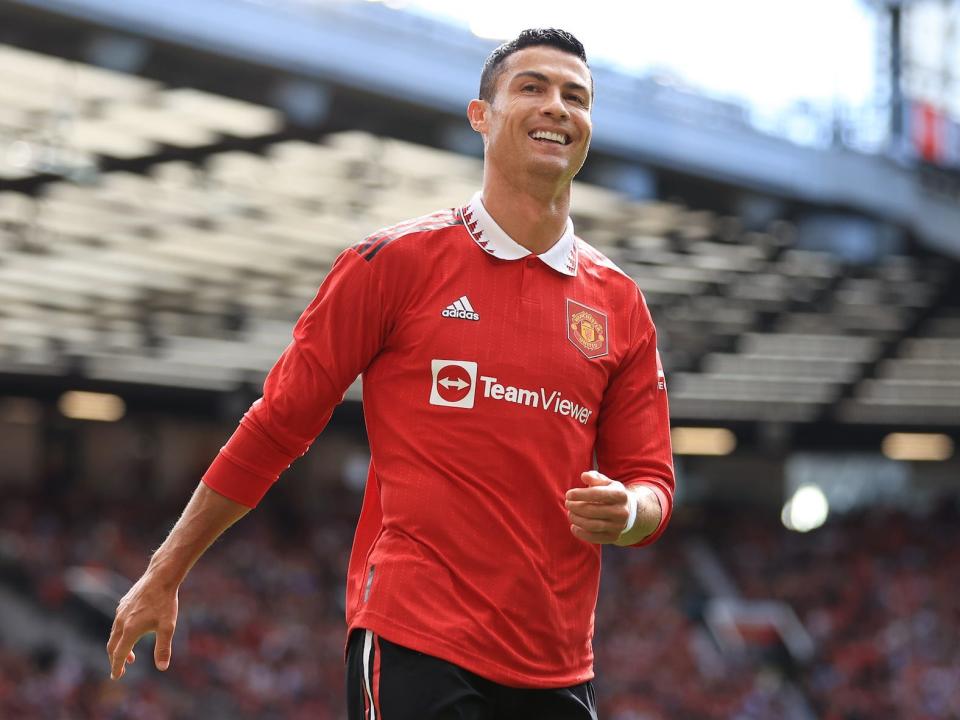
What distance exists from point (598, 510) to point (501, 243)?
710 mm

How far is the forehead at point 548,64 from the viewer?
10.2 feet

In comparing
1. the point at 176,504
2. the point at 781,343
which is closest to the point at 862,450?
the point at 781,343

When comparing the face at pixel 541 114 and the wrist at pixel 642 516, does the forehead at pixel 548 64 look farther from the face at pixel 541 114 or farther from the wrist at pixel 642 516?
the wrist at pixel 642 516

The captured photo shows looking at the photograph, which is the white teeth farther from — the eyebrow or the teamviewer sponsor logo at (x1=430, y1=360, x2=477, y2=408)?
the teamviewer sponsor logo at (x1=430, y1=360, x2=477, y2=408)

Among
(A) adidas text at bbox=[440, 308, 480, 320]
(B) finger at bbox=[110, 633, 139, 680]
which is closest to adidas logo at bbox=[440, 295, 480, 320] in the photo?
(A) adidas text at bbox=[440, 308, 480, 320]

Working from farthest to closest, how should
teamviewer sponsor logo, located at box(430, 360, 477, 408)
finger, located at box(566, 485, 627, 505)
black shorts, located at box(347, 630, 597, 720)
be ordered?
teamviewer sponsor logo, located at box(430, 360, 477, 408) < black shorts, located at box(347, 630, 597, 720) < finger, located at box(566, 485, 627, 505)

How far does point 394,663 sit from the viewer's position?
9.24ft

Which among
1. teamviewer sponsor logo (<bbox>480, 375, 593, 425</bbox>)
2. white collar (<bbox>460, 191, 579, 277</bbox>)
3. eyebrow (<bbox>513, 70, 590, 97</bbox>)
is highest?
eyebrow (<bbox>513, 70, 590, 97</bbox>)

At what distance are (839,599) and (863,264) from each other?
12.6 metres

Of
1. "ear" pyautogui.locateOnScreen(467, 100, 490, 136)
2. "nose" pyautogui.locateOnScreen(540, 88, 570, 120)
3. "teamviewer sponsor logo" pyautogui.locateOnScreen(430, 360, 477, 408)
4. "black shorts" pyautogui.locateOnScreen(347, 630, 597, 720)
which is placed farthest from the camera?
"ear" pyautogui.locateOnScreen(467, 100, 490, 136)

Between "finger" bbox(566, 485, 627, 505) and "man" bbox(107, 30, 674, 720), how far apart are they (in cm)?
3

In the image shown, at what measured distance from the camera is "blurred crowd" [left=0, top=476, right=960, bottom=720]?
70.0 ft

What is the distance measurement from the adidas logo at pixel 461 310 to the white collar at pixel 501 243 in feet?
0.49

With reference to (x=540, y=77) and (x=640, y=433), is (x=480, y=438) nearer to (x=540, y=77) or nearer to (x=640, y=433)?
(x=640, y=433)
